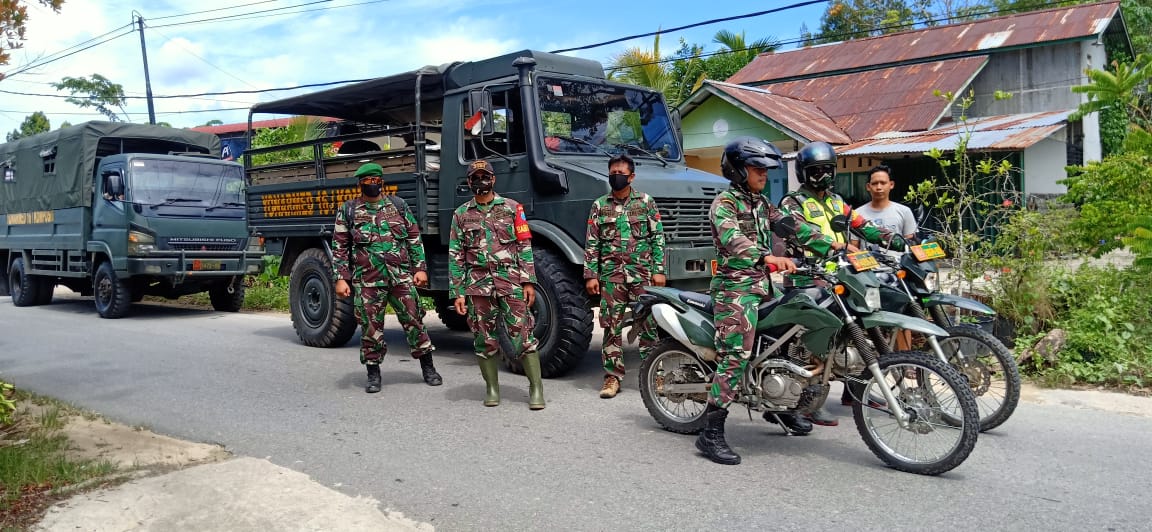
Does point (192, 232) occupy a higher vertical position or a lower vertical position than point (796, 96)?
lower

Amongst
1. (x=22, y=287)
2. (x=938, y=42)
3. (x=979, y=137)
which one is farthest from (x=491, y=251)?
(x=938, y=42)

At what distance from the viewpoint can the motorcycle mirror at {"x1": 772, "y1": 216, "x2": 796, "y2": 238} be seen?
4633 millimetres

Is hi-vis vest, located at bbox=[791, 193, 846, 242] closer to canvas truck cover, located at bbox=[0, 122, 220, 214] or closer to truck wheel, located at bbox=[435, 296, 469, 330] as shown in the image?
truck wheel, located at bbox=[435, 296, 469, 330]

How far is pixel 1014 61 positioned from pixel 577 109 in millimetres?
15490

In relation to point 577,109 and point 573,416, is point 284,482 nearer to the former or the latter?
point 573,416

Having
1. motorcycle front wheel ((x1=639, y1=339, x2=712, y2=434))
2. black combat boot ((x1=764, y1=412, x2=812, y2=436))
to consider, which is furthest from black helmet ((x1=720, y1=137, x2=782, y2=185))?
black combat boot ((x1=764, y1=412, x2=812, y2=436))

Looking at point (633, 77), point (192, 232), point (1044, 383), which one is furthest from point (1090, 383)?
point (633, 77)

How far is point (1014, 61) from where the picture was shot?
1905 centimetres

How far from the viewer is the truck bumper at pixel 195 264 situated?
1183cm

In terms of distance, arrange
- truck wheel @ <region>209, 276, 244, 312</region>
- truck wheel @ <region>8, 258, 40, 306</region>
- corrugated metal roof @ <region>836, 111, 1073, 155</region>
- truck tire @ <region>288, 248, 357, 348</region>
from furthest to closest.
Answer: truck wheel @ <region>8, 258, 40, 306</region> → corrugated metal roof @ <region>836, 111, 1073, 155</region> → truck wheel @ <region>209, 276, 244, 312</region> → truck tire @ <region>288, 248, 357, 348</region>

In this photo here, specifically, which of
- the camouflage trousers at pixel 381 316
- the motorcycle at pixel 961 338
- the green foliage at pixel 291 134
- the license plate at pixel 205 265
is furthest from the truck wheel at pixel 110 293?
the motorcycle at pixel 961 338

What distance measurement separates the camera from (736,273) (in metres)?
4.67

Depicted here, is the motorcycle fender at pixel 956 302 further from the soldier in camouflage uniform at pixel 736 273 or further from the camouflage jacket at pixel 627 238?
the camouflage jacket at pixel 627 238

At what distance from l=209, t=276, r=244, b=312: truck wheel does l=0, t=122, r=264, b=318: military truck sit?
0.02 m
